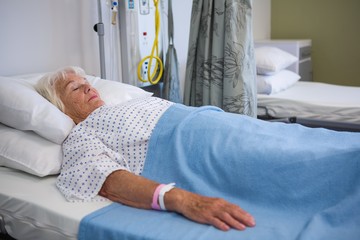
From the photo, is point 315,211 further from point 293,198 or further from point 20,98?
point 20,98

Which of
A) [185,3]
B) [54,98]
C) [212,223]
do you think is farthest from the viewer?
[185,3]

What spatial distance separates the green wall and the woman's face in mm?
3374

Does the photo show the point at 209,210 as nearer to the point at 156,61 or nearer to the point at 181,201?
the point at 181,201

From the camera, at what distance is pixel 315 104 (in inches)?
111

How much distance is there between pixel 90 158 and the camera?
4.77ft

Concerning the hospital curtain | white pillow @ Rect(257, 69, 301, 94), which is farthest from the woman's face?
white pillow @ Rect(257, 69, 301, 94)

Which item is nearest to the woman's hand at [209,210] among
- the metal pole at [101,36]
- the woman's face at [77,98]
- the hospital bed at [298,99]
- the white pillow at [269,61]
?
the woman's face at [77,98]

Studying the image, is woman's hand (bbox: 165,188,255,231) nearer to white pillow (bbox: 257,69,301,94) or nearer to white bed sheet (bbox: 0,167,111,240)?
white bed sheet (bbox: 0,167,111,240)

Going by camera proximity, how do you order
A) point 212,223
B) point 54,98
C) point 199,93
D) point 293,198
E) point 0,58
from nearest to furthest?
1. point 212,223
2. point 293,198
3. point 54,98
4. point 0,58
5. point 199,93

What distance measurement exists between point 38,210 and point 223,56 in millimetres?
1527

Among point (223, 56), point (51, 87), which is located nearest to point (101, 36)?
point (51, 87)

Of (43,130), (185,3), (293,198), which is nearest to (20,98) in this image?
(43,130)

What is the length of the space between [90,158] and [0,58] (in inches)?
35.2

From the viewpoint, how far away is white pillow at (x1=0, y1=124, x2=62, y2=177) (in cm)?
155
